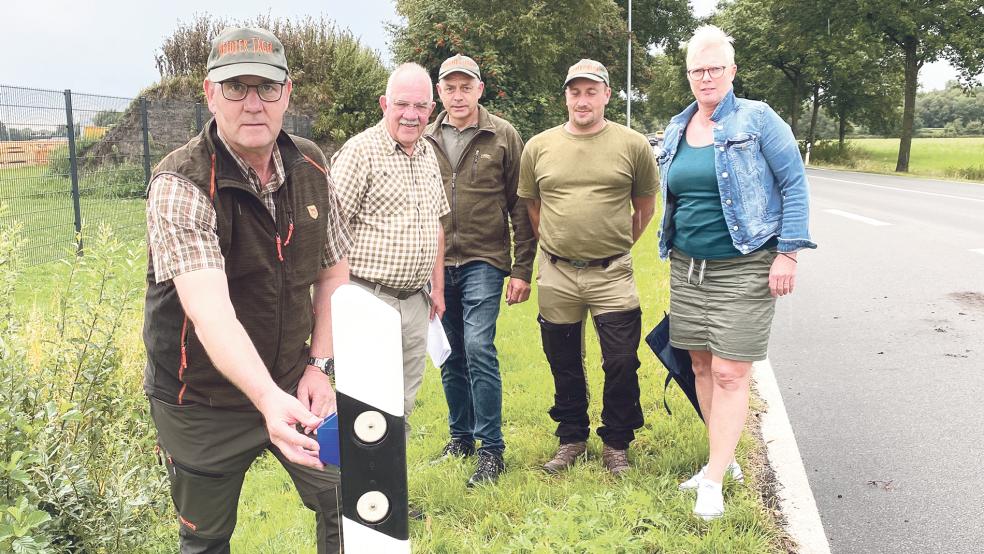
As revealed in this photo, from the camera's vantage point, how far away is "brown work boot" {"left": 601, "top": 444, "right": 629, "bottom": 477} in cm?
414

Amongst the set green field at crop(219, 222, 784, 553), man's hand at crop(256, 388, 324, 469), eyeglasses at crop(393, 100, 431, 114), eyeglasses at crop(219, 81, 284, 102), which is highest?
eyeglasses at crop(393, 100, 431, 114)

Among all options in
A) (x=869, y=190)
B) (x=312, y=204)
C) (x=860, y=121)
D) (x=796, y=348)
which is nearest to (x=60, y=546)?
(x=312, y=204)

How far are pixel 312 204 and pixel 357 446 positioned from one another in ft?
4.37

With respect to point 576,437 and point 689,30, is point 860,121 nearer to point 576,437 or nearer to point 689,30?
point 689,30

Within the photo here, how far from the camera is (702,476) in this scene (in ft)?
12.3

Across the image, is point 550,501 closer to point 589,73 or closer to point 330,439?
point 589,73

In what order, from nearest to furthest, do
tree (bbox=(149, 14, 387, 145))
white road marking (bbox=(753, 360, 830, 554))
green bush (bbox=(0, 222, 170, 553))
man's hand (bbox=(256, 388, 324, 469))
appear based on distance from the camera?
man's hand (bbox=(256, 388, 324, 469)) < green bush (bbox=(0, 222, 170, 553)) < white road marking (bbox=(753, 360, 830, 554)) < tree (bbox=(149, 14, 387, 145))

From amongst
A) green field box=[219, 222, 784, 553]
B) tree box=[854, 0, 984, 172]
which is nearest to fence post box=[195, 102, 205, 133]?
green field box=[219, 222, 784, 553]

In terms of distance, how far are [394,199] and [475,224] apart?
742mm

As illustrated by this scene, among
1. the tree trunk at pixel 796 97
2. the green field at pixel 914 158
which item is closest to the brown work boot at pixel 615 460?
the green field at pixel 914 158

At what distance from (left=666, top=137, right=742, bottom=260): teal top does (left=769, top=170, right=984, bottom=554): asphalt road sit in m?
1.44

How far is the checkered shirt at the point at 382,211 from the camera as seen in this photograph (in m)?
3.85

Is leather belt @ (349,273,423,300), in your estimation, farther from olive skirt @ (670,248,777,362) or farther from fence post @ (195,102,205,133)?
fence post @ (195,102,205,133)

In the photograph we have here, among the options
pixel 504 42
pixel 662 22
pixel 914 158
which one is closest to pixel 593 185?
pixel 504 42
